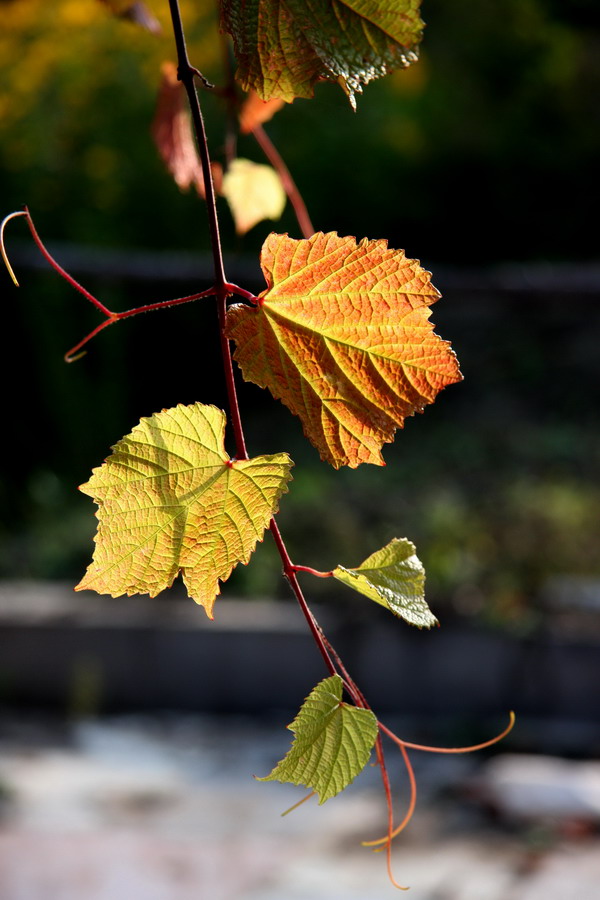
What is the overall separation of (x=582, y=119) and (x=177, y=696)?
159 inches

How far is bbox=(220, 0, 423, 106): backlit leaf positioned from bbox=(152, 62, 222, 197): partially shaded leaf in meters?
0.19

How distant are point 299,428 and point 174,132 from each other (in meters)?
4.23

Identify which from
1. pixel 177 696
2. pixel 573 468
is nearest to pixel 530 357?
pixel 573 468

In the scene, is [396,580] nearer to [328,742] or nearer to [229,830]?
[328,742]

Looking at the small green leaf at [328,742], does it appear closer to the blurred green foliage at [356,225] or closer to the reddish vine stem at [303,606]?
the reddish vine stem at [303,606]

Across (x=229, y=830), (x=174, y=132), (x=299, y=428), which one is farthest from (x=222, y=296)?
(x=299, y=428)

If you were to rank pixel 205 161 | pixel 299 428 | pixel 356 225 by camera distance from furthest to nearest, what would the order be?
pixel 356 225 → pixel 299 428 → pixel 205 161

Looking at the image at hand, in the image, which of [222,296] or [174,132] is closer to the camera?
[222,296]

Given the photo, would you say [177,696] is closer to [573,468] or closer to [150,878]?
[150,878]

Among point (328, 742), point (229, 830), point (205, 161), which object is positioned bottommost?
point (229, 830)

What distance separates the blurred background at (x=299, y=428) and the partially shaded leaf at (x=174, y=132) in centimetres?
209

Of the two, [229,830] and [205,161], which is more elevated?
[205,161]

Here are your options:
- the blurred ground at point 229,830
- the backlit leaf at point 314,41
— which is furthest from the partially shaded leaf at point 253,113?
the blurred ground at point 229,830

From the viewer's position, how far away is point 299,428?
15.4ft
